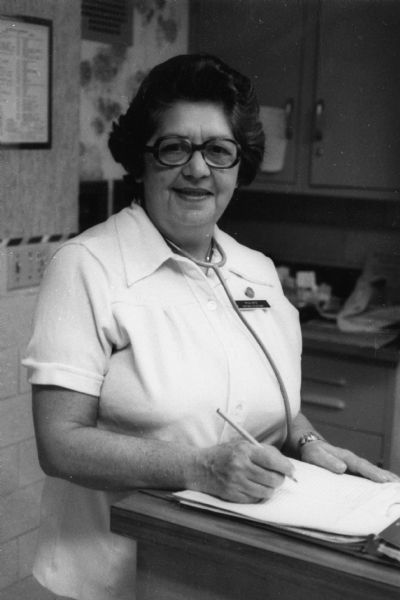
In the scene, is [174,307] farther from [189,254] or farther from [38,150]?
[38,150]

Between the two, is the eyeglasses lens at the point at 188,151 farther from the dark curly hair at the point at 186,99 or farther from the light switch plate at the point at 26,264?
the light switch plate at the point at 26,264

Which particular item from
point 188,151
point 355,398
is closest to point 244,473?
point 188,151

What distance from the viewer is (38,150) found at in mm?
2584

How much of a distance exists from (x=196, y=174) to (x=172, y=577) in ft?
2.16

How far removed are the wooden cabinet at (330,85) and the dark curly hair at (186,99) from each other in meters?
1.69

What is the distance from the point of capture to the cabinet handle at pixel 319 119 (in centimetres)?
318

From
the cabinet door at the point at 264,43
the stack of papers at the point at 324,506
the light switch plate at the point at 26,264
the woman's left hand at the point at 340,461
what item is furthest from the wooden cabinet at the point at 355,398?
the stack of papers at the point at 324,506

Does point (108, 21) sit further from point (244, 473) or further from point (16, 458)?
point (244, 473)

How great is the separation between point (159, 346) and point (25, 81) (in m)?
1.45

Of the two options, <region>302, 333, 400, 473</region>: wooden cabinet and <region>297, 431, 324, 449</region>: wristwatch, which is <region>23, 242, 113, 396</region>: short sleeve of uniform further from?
<region>302, 333, 400, 473</region>: wooden cabinet

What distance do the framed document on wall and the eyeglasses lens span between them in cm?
119

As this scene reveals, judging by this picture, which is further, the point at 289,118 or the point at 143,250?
the point at 289,118

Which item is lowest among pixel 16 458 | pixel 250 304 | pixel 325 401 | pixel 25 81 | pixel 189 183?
pixel 16 458

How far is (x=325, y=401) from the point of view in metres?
2.95
